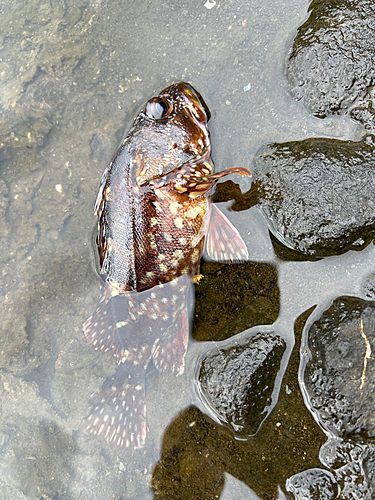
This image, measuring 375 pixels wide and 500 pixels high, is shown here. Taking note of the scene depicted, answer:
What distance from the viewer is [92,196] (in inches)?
164

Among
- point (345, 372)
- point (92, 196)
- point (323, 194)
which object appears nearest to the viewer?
point (345, 372)

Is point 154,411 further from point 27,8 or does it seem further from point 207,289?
point 27,8

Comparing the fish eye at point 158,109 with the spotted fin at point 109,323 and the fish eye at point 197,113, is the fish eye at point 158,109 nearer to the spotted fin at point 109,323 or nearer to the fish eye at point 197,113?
the fish eye at point 197,113

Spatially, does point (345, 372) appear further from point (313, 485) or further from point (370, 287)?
point (313, 485)

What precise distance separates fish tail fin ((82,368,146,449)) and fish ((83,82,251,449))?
1 cm

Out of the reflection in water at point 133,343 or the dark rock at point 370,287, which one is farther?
the reflection in water at point 133,343

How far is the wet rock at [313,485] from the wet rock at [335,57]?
146 inches

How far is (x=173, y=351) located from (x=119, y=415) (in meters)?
1.00

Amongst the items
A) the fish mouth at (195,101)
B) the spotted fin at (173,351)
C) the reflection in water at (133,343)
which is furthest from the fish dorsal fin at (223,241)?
the fish mouth at (195,101)

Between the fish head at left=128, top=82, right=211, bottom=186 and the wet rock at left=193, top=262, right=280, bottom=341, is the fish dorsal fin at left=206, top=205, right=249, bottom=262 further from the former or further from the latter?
the fish head at left=128, top=82, right=211, bottom=186

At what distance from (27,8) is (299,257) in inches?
191

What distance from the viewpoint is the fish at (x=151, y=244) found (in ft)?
11.0

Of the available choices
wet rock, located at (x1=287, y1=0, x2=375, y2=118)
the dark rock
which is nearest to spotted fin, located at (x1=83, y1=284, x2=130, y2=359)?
the dark rock

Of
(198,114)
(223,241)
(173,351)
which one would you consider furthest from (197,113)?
(173,351)
